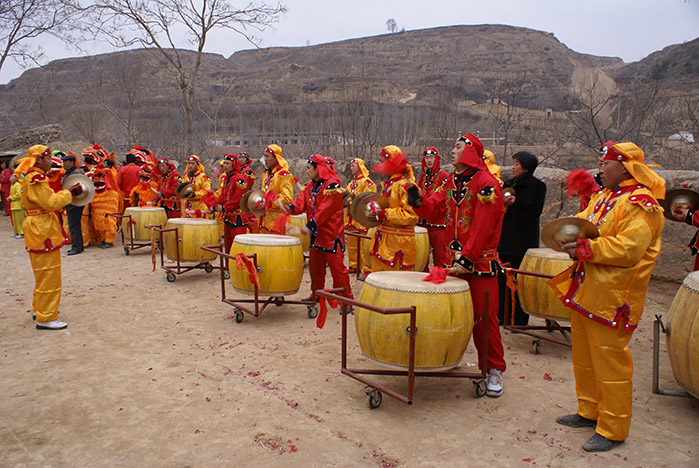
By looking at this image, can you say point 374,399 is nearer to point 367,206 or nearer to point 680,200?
point 367,206

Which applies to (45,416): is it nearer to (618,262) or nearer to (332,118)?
(618,262)

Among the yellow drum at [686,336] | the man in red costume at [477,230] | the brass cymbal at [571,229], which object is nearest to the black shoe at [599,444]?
the yellow drum at [686,336]

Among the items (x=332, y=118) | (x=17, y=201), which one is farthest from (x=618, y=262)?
(x=332, y=118)

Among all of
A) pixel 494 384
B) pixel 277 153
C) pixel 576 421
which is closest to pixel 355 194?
pixel 277 153

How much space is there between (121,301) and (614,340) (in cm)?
588

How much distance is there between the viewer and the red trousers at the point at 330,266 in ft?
19.0

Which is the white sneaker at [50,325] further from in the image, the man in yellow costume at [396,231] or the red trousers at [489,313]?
the red trousers at [489,313]

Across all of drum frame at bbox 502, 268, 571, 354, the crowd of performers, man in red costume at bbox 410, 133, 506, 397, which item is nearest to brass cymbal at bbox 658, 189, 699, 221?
the crowd of performers

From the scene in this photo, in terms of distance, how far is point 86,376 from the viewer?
4223 mm

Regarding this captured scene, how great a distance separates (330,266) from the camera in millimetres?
5934

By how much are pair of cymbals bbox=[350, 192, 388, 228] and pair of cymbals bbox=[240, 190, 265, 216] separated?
217 cm

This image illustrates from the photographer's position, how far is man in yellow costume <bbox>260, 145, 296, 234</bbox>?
7058mm

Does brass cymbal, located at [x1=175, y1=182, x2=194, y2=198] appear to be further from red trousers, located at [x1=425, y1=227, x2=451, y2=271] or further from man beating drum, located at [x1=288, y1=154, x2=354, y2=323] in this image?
red trousers, located at [x1=425, y1=227, x2=451, y2=271]

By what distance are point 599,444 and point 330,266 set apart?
347cm
